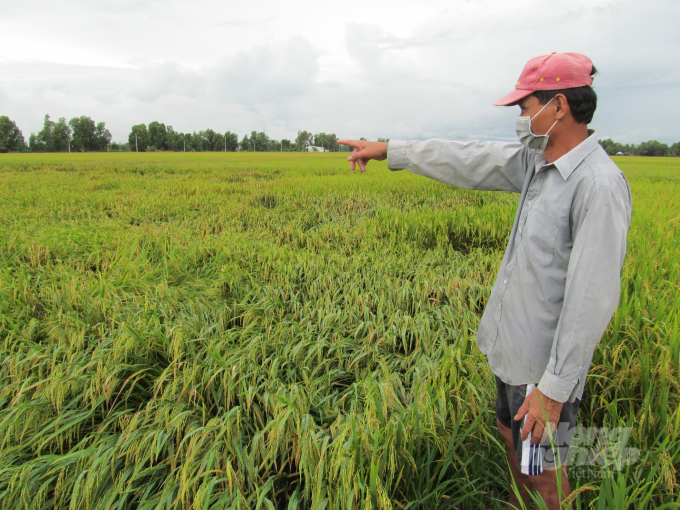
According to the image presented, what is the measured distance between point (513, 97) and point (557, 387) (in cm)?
97

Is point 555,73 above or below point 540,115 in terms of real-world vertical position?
above

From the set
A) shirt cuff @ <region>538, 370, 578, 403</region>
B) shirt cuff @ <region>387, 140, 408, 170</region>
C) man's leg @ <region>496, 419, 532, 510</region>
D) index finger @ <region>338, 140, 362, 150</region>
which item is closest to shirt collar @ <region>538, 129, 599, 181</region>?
shirt cuff @ <region>538, 370, 578, 403</region>

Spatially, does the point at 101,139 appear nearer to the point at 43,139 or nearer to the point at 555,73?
the point at 43,139

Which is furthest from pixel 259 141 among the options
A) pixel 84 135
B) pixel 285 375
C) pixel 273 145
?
pixel 285 375

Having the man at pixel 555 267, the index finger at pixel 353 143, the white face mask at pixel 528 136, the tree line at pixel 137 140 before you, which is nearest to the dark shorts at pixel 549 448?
the man at pixel 555 267

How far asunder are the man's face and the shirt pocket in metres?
0.29

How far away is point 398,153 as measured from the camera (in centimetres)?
174

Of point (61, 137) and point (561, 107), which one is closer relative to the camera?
point (561, 107)

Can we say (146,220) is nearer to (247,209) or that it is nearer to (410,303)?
(247,209)

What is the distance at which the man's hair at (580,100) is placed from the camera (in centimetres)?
113

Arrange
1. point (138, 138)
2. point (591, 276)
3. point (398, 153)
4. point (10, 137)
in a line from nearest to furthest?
point (591, 276) < point (398, 153) < point (10, 137) < point (138, 138)

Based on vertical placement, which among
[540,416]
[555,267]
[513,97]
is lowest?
[540,416]

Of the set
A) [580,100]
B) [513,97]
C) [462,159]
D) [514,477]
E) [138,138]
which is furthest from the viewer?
[138,138]

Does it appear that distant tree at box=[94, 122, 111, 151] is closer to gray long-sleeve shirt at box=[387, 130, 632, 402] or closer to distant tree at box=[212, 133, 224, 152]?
distant tree at box=[212, 133, 224, 152]
